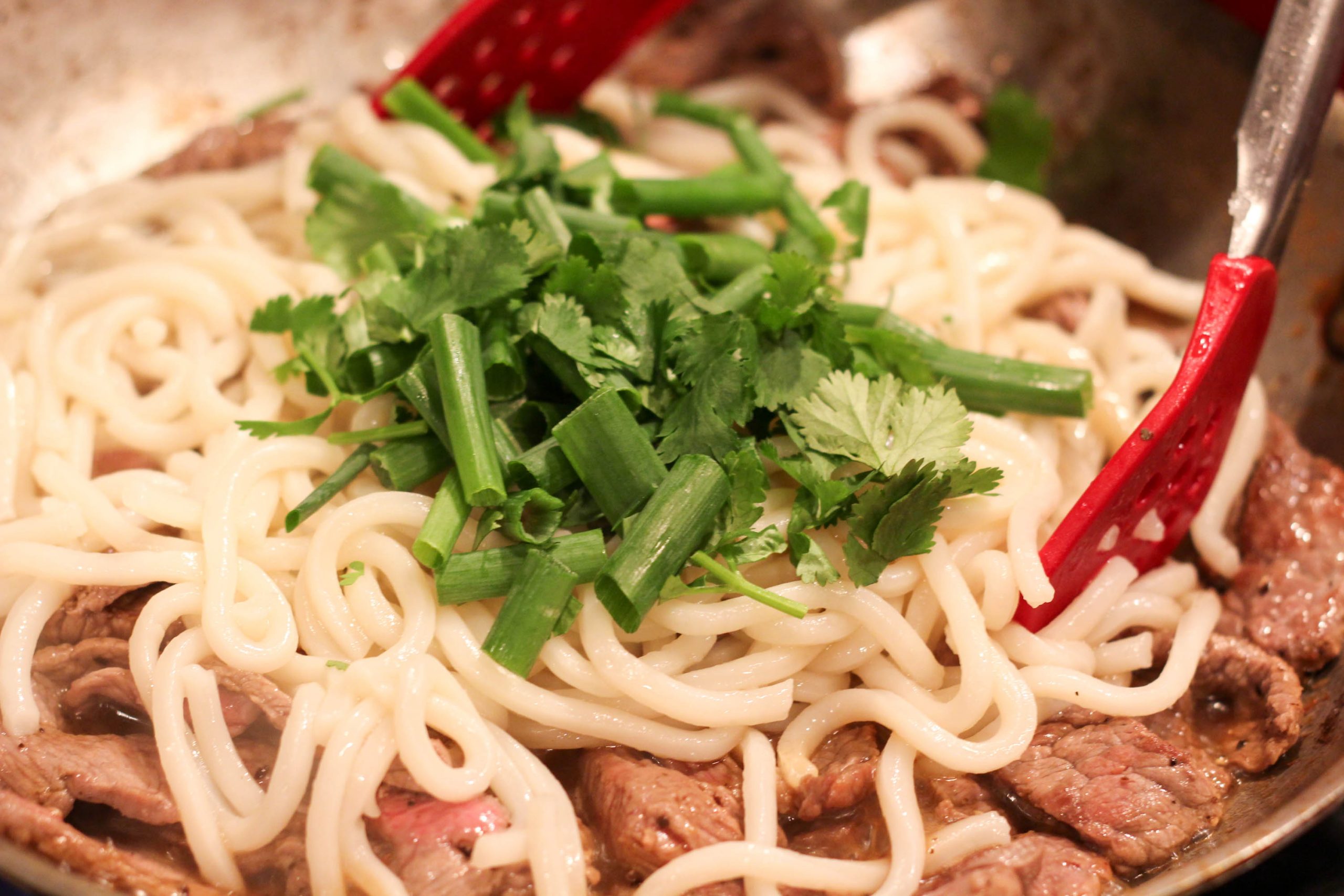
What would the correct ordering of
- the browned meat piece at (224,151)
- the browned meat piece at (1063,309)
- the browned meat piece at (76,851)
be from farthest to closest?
the browned meat piece at (224,151), the browned meat piece at (1063,309), the browned meat piece at (76,851)

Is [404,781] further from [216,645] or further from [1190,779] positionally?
[1190,779]

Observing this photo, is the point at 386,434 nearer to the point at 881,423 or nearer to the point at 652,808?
the point at 652,808

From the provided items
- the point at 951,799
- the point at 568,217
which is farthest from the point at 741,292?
the point at 951,799

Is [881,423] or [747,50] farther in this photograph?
[747,50]

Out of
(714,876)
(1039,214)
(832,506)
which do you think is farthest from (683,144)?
(714,876)

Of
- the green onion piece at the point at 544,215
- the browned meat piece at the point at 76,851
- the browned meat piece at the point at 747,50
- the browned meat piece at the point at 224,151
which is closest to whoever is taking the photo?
the browned meat piece at the point at 76,851

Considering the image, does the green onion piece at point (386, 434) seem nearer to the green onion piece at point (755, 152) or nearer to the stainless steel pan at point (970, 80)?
the green onion piece at point (755, 152)

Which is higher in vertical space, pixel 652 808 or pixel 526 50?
pixel 526 50

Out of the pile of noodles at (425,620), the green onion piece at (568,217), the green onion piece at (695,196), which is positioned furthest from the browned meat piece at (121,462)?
the green onion piece at (695,196)
